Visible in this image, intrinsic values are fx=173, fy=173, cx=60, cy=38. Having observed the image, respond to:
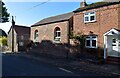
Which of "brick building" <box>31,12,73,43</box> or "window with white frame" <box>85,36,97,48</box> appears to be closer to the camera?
"window with white frame" <box>85,36,97,48</box>

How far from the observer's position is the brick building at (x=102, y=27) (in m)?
16.6

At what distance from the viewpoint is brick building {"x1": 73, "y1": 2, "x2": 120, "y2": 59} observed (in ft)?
54.4

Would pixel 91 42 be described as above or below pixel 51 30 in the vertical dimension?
below

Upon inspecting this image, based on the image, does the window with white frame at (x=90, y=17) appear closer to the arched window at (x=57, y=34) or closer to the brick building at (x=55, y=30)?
the brick building at (x=55, y=30)

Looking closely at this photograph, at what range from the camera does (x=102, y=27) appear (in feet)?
58.4

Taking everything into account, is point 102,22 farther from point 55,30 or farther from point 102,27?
point 55,30

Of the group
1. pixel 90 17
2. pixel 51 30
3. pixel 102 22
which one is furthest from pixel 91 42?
pixel 51 30

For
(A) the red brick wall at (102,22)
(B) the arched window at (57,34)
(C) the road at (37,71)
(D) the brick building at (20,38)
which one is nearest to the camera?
(C) the road at (37,71)

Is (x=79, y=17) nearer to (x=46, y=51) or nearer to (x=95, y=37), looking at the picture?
(x=95, y=37)

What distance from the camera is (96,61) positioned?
15.8 meters

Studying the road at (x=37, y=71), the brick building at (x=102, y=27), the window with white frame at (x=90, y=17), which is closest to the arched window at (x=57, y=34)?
the brick building at (x=102, y=27)

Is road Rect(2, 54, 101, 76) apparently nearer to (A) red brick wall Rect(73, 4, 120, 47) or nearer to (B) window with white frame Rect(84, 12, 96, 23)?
(A) red brick wall Rect(73, 4, 120, 47)

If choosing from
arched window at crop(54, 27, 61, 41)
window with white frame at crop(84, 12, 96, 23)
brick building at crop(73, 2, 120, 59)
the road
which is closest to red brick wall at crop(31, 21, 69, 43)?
arched window at crop(54, 27, 61, 41)

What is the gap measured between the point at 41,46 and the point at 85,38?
9.63 m
